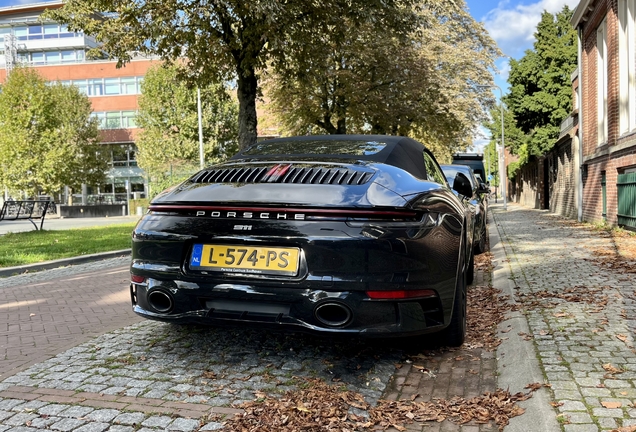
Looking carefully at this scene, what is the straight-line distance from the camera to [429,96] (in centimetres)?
2266

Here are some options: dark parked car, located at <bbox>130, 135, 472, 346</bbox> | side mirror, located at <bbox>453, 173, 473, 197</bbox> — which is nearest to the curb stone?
dark parked car, located at <bbox>130, 135, 472, 346</bbox>

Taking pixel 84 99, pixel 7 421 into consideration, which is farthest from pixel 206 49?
pixel 84 99

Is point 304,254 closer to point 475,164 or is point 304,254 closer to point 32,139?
point 475,164

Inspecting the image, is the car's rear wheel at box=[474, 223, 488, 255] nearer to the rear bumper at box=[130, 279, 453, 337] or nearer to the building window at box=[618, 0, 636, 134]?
the building window at box=[618, 0, 636, 134]

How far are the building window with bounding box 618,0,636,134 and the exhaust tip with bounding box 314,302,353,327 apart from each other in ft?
39.3

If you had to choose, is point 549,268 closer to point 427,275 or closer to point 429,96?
point 427,275

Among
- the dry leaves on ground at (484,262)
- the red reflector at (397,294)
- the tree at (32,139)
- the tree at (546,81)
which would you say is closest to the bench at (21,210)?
the dry leaves on ground at (484,262)

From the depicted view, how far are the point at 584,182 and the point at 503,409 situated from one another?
16616mm

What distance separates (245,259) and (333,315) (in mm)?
591

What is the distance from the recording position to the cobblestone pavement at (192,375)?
9.17ft

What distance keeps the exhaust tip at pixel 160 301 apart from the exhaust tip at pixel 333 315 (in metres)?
0.93

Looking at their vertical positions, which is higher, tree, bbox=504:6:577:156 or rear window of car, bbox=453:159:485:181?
tree, bbox=504:6:577:156

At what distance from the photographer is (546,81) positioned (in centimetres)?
2572

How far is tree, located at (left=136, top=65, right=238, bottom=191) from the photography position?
34312 millimetres
